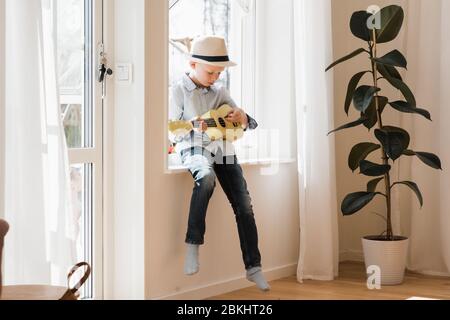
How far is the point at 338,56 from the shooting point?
16.8ft

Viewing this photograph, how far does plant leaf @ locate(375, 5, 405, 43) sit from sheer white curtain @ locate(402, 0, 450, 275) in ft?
1.30

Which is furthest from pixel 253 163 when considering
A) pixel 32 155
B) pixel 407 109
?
pixel 32 155

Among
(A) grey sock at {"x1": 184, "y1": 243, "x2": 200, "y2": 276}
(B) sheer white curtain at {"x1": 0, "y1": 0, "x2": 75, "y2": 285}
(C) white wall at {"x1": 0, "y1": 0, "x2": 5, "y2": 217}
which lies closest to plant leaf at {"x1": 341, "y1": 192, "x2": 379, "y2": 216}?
(A) grey sock at {"x1": 184, "y1": 243, "x2": 200, "y2": 276}

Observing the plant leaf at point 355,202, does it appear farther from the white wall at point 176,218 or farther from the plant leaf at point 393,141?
the white wall at point 176,218

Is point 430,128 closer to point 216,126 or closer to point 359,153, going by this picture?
point 359,153

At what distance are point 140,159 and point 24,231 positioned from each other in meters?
0.82

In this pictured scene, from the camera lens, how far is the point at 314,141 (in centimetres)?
454

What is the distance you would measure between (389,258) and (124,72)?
5.82 ft

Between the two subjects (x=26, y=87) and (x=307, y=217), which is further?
(x=307, y=217)

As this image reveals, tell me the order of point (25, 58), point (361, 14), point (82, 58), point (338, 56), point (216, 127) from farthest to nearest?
point (338, 56) < point (361, 14) < point (216, 127) < point (82, 58) < point (25, 58)

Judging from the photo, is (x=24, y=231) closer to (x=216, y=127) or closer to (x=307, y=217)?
(x=216, y=127)

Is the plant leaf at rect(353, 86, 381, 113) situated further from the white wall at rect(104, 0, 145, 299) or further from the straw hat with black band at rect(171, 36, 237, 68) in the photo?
the white wall at rect(104, 0, 145, 299)
